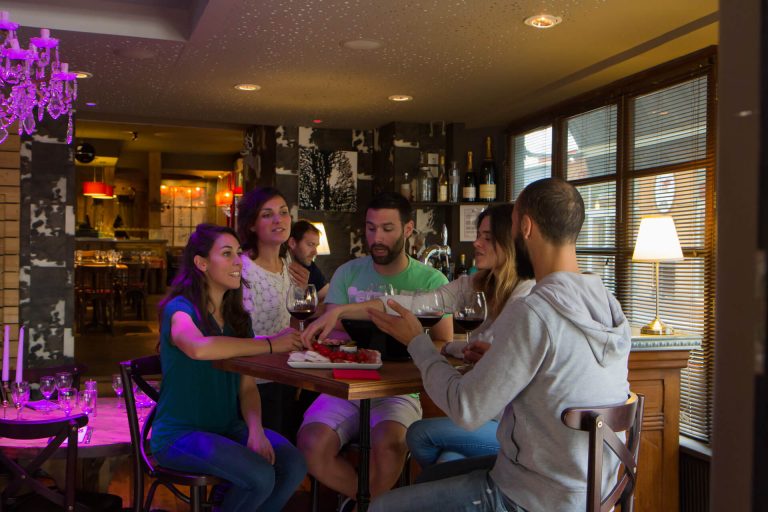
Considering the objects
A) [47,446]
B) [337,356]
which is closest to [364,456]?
[337,356]

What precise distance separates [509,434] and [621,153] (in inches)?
137

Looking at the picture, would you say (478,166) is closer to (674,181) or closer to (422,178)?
(422,178)

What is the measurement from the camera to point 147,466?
8.14 ft

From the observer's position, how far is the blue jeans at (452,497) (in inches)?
65.6

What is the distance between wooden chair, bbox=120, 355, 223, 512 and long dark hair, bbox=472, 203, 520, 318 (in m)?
1.09

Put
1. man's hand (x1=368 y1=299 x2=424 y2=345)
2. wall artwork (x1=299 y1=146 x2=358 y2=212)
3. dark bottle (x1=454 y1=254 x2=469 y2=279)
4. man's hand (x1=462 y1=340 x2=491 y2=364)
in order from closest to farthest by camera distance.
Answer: man's hand (x1=368 y1=299 x2=424 y2=345) → man's hand (x1=462 y1=340 x2=491 y2=364) → dark bottle (x1=454 y1=254 x2=469 y2=279) → wall artwork (x1=299 y1=146 x2=358 y2=212)

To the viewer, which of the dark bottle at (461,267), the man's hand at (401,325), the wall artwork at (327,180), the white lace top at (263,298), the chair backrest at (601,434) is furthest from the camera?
the wall artwork at (327,180)

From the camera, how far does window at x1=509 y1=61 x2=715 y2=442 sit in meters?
3.88

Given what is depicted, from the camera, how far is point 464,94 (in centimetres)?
516

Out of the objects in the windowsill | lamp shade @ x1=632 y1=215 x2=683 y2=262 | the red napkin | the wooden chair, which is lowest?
the windowsill

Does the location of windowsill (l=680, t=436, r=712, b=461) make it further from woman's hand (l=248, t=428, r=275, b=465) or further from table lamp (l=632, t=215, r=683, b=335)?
woman's hand (l=248, t=428, r=275, b=465)

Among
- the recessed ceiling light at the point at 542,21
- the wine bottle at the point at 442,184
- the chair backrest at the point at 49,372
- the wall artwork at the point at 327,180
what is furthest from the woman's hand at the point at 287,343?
the wall artwork at the point at 327,180

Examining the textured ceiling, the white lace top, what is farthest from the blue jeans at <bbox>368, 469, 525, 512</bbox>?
the textured ceiling

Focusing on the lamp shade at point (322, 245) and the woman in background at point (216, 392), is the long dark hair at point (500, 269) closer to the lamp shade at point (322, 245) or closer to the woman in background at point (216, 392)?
the woman in background at point (216, 392)
